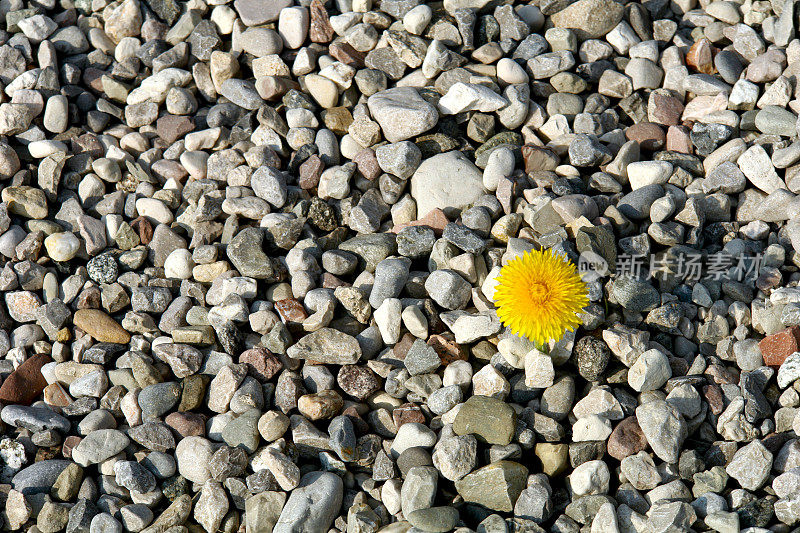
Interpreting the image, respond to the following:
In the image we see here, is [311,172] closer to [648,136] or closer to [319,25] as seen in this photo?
[319,25]

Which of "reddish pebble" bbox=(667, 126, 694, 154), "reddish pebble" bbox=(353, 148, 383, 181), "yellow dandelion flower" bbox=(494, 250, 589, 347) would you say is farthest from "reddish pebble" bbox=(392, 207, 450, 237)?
"reddish pebble" bbox=(667, 126, 694, 154)

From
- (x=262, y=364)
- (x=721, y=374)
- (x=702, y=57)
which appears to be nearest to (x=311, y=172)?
(x=262, y=364)

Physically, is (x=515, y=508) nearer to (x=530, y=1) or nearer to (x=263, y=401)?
(x=263, y=401)

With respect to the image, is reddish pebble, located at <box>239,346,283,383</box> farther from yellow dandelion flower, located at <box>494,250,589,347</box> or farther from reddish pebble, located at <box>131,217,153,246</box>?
yellow dandelion flower, located at <box>494,250,589,347</box>

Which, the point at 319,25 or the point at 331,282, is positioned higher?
the point at 319,25

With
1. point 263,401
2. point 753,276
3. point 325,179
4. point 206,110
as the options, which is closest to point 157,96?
point 206,110

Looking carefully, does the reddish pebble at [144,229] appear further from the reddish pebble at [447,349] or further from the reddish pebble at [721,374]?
the reddish pebble at [721,374]

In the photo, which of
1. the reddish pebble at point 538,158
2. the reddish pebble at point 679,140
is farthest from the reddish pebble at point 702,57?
the reddish pebble at point 538,158

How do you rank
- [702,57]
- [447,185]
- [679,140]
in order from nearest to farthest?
[447,185] → [679,140] → [702,57]
